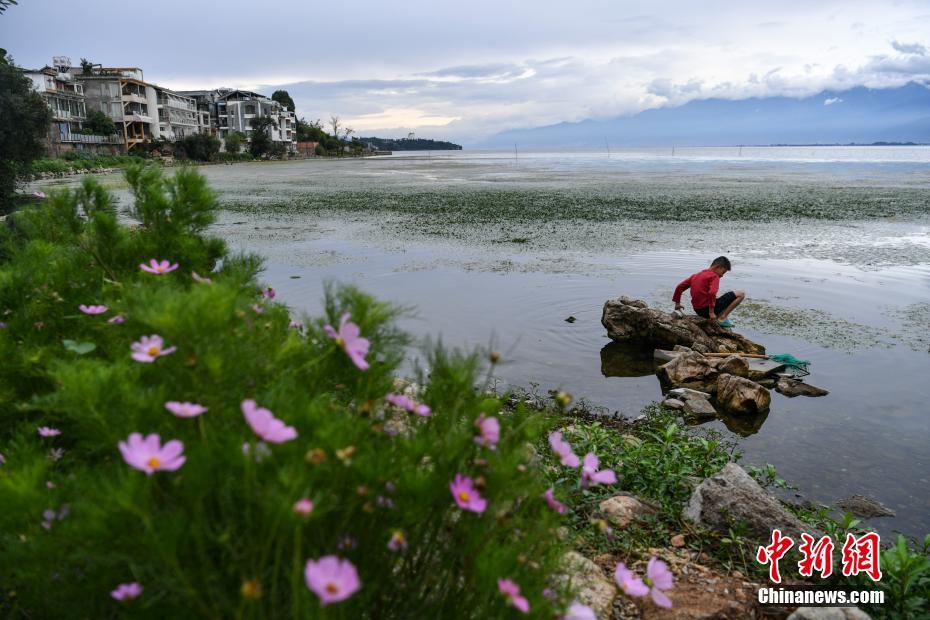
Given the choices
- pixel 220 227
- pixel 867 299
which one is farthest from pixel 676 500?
pixel 220 227

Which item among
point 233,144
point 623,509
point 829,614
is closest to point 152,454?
point 829,614

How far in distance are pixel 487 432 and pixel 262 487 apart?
18.5 inches

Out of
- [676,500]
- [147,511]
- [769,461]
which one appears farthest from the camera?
A: [769,461]

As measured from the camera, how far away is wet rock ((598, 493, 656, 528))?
388 cm

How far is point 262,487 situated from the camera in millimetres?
1134

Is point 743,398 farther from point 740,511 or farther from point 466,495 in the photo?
point 466,495

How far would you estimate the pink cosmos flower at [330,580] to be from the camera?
1.03m

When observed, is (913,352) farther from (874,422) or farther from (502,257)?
(502,257)

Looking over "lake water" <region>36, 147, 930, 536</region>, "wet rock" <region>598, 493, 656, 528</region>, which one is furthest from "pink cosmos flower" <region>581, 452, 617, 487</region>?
"wet rock" <region>598, 493, 656, 528</region>

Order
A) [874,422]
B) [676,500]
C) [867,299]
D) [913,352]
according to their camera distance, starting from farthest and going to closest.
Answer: [867,299], [913,352], [874,422], [676,500]

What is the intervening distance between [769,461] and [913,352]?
428 centimetres

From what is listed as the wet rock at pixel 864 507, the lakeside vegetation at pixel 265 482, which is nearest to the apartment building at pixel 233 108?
the wet rock at pixel 864 507

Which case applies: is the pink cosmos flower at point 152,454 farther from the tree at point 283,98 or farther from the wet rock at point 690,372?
the tree at point 283,98

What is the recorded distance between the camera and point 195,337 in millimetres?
1291
